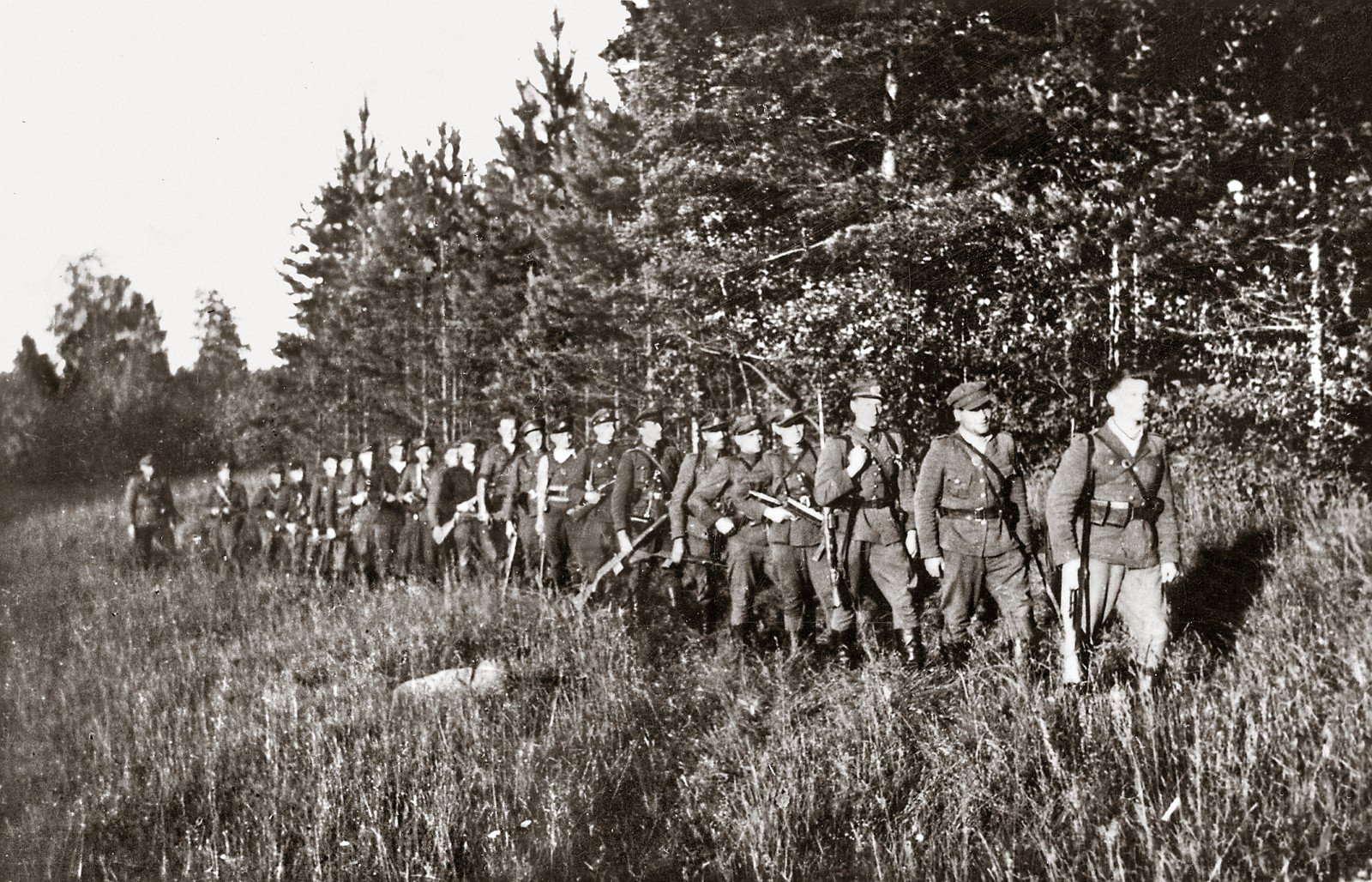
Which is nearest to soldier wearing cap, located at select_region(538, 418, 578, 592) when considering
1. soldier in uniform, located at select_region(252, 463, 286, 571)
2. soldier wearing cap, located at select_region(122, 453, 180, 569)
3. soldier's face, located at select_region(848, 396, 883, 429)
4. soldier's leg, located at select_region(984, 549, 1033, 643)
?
soldier's face, located at select_region(848, 396, 883, 429)

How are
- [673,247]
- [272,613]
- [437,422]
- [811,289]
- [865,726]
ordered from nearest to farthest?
[865,726], [811,289], [272,613], [673,247], [437,422]

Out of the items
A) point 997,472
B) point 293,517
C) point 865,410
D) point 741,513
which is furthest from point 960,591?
point 293,517

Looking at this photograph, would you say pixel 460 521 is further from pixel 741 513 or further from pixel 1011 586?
pixel 1011 586

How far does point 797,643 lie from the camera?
7.06 m

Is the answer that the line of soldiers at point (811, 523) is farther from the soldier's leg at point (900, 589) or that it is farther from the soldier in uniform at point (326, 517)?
the soldier in uniform at point (326, 517)

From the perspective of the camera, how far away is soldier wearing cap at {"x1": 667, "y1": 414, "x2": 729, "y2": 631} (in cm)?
817

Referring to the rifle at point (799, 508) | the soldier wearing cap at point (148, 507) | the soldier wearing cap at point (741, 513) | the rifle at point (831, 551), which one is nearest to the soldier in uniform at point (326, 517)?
the soldier wearing cap at point (148, 507)

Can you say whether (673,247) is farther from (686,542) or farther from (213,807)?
(213,807)

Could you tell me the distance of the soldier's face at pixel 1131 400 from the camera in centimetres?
520

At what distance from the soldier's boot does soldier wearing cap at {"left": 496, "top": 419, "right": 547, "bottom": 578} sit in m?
4.41

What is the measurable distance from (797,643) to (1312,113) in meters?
5.13

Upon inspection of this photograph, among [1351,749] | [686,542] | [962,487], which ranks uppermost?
[962,487]

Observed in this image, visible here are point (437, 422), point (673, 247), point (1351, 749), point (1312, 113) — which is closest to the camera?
point (1351, 749)

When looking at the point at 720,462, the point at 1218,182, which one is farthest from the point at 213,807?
the point at 1218,182
